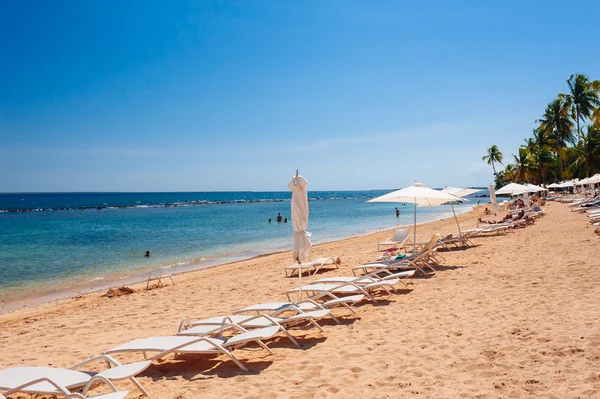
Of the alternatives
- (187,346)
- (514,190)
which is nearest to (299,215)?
(187,346)

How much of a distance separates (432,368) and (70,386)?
3.30 metres

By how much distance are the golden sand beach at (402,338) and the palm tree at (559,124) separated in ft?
133

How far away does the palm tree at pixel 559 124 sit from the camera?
1708 inches

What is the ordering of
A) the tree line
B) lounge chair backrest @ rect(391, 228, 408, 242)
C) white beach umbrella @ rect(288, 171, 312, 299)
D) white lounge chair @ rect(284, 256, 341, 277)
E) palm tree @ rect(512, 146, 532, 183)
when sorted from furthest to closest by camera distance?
1. palm tree @ rect(512, 146, 532, 183)
2. the tree line
3. lounge chair backrest @ rect(391, 228, 408, 242)
4. white lounge chair @ rect(284, 256, 341, 277)
5. white beach umbrella @ rect(288, 171, 312, 299)

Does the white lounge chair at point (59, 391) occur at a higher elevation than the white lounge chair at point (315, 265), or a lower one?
higher

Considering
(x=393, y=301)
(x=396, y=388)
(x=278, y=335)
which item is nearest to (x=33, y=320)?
(x=278, y=335)

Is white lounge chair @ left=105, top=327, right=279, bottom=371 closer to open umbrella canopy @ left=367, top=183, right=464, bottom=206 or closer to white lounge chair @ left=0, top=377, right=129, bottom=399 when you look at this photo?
white lounge chair @ left=0, top=377, right=129, bottom=399

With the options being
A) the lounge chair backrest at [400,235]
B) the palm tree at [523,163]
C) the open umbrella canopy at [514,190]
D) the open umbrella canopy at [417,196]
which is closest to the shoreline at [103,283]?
the lounge chair backrest at [400,235]

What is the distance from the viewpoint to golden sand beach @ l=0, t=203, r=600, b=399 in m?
3.74

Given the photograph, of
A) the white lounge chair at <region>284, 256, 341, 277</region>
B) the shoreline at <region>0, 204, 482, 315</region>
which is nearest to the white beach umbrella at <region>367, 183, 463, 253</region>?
the white lounge chair at <region>284, 256, 341, 277</region>

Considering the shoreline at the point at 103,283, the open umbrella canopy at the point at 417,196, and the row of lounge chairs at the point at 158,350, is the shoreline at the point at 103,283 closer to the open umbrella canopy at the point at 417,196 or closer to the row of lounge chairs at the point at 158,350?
the row of lounge chairs at the point at 158,350

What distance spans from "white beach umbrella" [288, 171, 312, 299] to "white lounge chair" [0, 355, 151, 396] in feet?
15.4

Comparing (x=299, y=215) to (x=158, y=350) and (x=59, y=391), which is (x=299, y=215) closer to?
(x=158, y=350)

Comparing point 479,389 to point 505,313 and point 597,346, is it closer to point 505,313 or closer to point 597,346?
point 597,346
